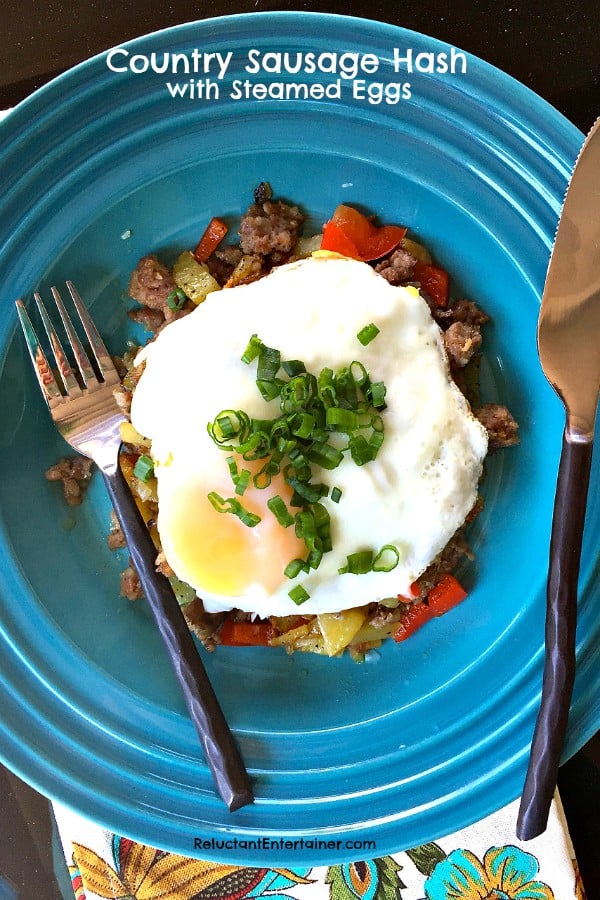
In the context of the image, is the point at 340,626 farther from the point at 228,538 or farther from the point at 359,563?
the point at 228,538

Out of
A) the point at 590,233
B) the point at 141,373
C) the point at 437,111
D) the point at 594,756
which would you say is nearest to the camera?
the point at 590,233

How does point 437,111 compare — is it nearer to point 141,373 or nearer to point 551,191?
point 551,191

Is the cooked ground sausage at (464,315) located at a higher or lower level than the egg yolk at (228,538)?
higher

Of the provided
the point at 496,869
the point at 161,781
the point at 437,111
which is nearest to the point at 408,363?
the point at 437,111

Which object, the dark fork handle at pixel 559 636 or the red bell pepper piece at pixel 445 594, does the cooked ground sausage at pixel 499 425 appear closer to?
the dark fork handle at pixel 559 636

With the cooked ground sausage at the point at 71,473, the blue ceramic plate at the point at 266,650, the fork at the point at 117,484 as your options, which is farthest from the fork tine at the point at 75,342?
the cooked ground sausage at the point at 71,473

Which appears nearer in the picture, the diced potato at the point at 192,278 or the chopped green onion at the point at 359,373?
the chopped green onion at the point at 359,373
